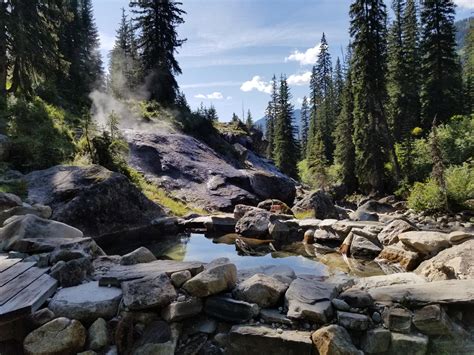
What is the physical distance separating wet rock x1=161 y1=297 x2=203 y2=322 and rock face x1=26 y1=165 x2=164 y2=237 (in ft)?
17.6

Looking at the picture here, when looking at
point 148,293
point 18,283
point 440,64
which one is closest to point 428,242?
point 148,293

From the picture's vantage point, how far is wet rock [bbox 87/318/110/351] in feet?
10.9

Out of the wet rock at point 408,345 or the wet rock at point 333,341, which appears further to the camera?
the wet rock at point 408,345

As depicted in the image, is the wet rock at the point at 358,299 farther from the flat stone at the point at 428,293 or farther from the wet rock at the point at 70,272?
the wet rock at the point at 70,272

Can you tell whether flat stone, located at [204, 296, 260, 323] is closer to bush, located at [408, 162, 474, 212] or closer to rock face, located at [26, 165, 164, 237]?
rock face, located at [26, 165, 164, 237]

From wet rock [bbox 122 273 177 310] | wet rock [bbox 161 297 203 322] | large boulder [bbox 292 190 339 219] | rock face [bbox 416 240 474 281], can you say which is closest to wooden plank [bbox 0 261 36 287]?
wet rock [bbox 122 273 177 310]

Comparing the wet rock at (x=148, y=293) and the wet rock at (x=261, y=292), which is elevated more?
the wet rock at (x=148, y=293)

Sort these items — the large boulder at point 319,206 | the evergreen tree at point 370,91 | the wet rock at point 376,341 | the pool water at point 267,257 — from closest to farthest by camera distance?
the wet rock at point 376,341 < the pool water at point 267,257 < the large boulder at point 319,206 < the evergreen tree at point 370,91

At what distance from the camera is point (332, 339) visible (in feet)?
10.5

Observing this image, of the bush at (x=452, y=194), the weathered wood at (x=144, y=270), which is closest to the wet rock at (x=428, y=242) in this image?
the weathered wood at (x=144, y=270)

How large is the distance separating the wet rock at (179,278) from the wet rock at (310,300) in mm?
1054

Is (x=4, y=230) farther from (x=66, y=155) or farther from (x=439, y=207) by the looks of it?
(x=439, y=207)

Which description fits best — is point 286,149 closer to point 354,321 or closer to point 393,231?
point 393,231

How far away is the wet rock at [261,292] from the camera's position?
373 centimetres
